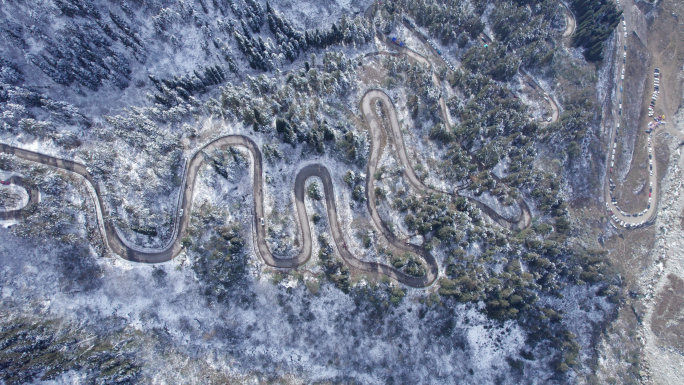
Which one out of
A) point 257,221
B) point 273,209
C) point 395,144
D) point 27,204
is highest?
point 395,144

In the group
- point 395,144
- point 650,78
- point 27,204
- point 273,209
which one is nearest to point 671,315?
point 650,78

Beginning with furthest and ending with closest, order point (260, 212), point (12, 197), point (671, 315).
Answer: point (671, 315) → point (260, 212) → point (12, 197)

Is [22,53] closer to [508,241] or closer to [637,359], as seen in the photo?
[508,241]

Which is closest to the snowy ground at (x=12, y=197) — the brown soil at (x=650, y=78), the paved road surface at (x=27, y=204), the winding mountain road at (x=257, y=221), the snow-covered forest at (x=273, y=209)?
the snow-covered forest at (x=273, y=209)

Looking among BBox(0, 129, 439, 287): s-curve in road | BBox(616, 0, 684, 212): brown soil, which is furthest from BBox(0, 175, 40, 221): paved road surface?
BBox(616, 0, 684, 212): brown soil

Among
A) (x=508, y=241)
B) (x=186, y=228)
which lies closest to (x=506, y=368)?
(x=508, y=241)

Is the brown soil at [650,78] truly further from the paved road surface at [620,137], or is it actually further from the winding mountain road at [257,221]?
the winding mountain road at [257,221]

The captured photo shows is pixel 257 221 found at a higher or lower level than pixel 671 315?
higher

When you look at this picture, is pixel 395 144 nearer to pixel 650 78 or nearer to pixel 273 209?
pixel 273 209
